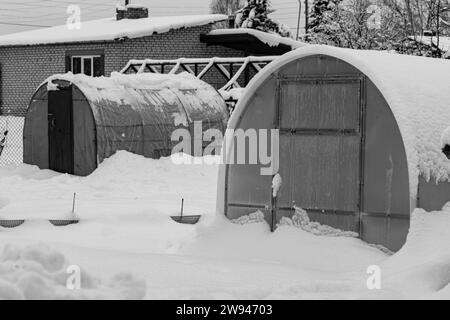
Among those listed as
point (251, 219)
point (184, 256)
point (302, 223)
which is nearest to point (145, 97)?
point (251, 219)

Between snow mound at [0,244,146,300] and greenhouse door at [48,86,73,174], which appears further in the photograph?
greenhouse door at [48,86,73,174]

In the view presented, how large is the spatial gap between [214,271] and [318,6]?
49481mm

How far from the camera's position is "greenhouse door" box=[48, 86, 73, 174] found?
63.8 feet

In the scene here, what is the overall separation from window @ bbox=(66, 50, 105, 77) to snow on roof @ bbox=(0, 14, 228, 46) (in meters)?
0.69

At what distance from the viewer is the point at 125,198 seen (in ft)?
53.0

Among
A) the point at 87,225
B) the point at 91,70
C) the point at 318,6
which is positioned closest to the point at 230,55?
the point at 91,70

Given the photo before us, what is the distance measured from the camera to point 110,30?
34.6 metres

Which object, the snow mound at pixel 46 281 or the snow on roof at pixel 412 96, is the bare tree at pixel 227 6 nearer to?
the snow on roof at pixel 412 96

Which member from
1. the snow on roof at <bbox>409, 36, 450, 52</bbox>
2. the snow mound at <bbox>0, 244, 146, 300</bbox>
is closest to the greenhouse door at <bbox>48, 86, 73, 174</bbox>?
the snow mound at <bbox>0, 244, 146, 300</bbox>

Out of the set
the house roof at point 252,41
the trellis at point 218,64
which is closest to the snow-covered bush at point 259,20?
the house roof at point 252,41

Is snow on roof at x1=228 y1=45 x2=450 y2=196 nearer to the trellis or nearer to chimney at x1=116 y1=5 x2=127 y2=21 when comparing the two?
the trellis

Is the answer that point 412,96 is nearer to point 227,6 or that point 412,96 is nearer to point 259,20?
point 259,20

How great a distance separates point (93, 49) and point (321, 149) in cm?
2432
